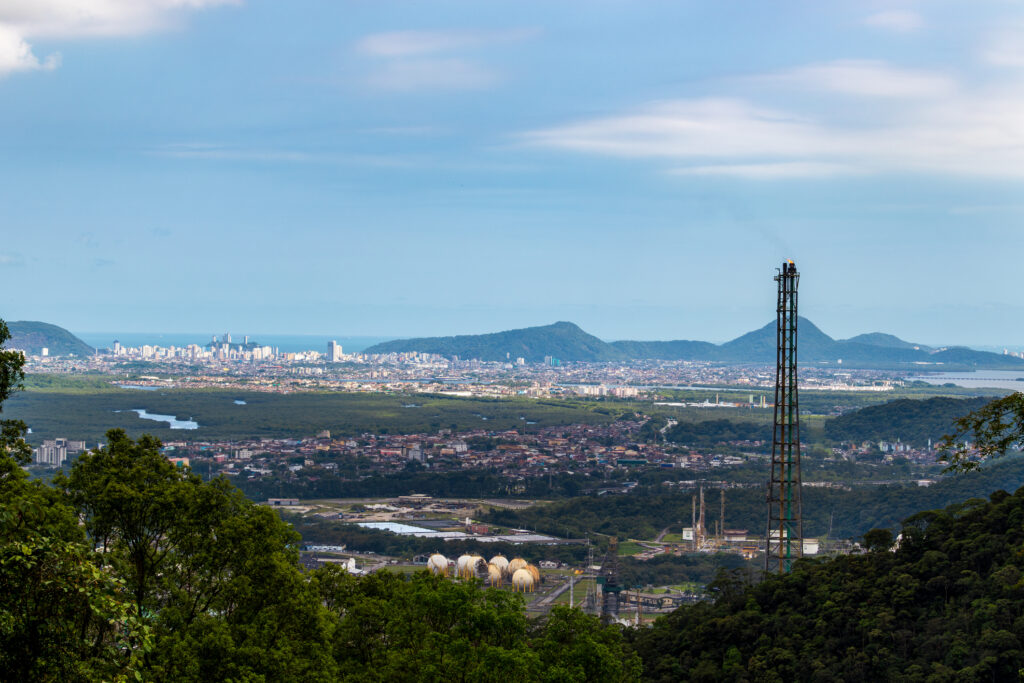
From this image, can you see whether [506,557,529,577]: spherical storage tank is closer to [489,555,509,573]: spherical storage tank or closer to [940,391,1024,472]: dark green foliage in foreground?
[489,555,509,573]: spherical storage tank

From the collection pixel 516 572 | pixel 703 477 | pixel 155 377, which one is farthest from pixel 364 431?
pixel 155 377

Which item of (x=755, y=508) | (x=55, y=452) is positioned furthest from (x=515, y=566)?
(x=55, y=452)

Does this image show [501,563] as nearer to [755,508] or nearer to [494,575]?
[494,575]

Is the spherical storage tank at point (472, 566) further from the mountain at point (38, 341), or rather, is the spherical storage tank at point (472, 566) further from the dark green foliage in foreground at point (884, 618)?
the mountain at point (38, 341)

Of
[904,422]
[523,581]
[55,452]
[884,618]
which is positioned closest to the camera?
[884,618]

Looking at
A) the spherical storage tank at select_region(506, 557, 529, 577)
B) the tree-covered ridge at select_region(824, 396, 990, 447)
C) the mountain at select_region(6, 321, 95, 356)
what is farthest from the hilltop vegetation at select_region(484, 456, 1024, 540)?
the mountain at select_region(6, 321, 95, 356)

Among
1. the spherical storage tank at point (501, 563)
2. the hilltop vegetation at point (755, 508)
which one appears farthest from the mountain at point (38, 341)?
the spherical storage tank at point (501, 563)

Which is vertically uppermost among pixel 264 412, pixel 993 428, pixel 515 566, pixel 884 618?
pixel 993 428
